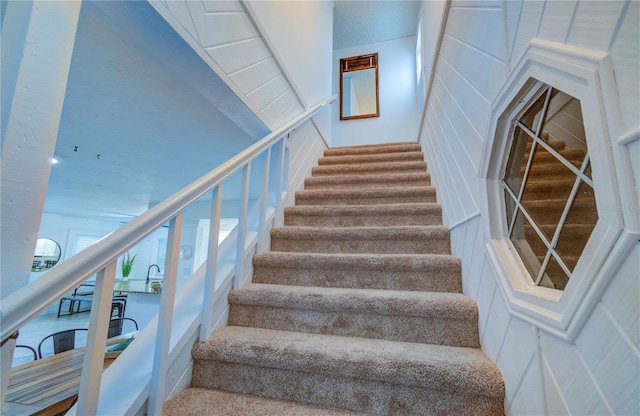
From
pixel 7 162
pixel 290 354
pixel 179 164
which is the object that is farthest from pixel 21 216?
pixel 179 164

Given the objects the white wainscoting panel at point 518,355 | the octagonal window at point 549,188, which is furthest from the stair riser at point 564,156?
the white wainscoting panel at point 518,355

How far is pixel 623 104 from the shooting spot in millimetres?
427

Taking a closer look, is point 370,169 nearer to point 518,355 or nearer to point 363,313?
point 363,313

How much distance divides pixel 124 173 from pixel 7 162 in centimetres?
248

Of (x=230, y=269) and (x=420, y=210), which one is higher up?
(x=420, y=210)

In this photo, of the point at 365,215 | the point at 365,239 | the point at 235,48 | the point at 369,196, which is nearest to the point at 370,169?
the point at 369,196

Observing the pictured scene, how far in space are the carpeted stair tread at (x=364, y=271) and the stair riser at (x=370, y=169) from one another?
1.25 m

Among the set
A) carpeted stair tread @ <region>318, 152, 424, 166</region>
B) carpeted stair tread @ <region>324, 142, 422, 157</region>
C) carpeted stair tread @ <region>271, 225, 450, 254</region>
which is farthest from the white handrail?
carpeted stair tread @ <region>324, 142, 422, 157</region>

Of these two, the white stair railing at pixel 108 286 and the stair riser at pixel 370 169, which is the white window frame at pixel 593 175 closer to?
the white stair railing at pixel 108 286

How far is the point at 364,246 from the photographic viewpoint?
1.59 metres

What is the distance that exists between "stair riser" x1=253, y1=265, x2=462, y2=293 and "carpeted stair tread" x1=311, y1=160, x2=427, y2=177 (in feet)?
4.36

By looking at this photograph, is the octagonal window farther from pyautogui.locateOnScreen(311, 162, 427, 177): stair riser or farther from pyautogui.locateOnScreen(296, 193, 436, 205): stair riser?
pyautogui.locateOnScreen(311, 162, 427, 177): stair riser

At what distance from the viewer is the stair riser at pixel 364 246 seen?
4.98 feet

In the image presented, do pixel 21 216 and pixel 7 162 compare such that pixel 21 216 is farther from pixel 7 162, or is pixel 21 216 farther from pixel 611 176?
pixel 611 176
